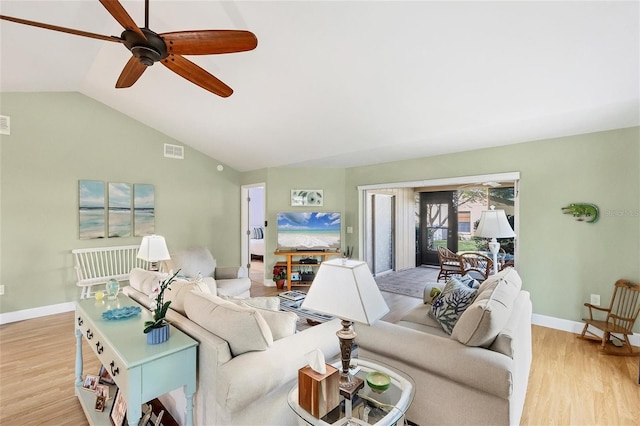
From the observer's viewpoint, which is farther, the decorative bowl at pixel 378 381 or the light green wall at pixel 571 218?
the light green wall at pixel 571 218

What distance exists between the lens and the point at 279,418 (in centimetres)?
156

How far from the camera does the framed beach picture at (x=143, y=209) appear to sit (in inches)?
196

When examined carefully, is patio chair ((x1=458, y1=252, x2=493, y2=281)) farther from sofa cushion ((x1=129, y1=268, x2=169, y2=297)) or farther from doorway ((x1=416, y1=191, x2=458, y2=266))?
sofa cushion ((x1=129, y1=268, x2=169, y2=297))

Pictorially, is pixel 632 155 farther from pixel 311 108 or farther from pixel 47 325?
pixel 47 325

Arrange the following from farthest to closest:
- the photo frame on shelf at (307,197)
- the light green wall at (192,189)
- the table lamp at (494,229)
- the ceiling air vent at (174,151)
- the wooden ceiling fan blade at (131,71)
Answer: the photo frame on shelf at (307,197)
the ceiling air vent at (174,151)
the table lamp at (494,229)
the light green wall at (192,189)
the wooden ceiling fan blade at (131,71)

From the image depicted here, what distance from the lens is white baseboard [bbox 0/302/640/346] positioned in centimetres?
346

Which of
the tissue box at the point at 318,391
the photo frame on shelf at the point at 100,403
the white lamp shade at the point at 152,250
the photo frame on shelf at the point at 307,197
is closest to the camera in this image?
the tissue box at the point at 318,391

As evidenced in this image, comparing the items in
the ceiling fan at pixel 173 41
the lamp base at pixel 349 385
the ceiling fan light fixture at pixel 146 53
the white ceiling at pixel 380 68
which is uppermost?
the white ceiling at pixel 380 68

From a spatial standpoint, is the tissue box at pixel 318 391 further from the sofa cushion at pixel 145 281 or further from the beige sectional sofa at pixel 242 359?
the sofa cushion at pixel 145 281

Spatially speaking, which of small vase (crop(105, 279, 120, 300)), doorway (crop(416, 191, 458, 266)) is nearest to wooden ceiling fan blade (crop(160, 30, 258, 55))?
small vase (crop(105, 279, 120, 300))

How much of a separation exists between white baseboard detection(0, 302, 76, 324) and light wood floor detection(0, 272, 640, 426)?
514 millimetres

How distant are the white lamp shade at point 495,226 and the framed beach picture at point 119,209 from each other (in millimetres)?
5532

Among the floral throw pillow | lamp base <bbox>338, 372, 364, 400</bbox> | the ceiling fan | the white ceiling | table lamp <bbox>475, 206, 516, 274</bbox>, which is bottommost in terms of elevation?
lamp base <bbox>338, 372, 364, 400</bbox>

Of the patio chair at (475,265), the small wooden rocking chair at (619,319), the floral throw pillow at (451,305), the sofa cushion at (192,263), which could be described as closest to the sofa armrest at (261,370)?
the floral throw pillow at (451,305)
